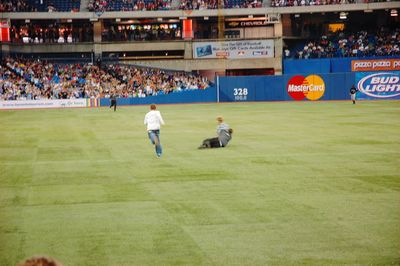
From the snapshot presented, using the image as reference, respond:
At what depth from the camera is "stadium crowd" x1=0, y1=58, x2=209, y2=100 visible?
2303 inches

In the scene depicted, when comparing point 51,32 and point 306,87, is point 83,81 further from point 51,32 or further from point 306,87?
point 306,87

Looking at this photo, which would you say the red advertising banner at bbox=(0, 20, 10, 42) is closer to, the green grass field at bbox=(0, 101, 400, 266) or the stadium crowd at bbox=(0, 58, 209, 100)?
the stadium crowd at bbox=(0, 58, 209, 100)

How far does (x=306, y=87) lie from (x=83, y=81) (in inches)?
899

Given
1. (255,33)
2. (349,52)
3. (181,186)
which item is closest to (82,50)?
(255,33)

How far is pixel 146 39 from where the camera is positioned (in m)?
73.9

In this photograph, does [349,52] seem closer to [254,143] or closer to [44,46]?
[44,46]

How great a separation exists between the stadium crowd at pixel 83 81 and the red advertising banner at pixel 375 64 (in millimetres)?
16056

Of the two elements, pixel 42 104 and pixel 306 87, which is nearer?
pixel 42 104

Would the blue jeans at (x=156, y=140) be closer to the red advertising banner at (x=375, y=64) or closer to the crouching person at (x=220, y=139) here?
the crouching person at (x=220, y=139)

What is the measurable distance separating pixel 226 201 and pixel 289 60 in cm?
5696

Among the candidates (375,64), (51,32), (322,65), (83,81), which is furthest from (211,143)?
(51,32)

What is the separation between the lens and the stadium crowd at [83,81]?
58.5 metres

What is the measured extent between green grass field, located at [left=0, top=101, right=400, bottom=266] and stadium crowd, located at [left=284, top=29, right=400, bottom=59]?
4265 centimetres

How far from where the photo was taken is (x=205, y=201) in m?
12.6
